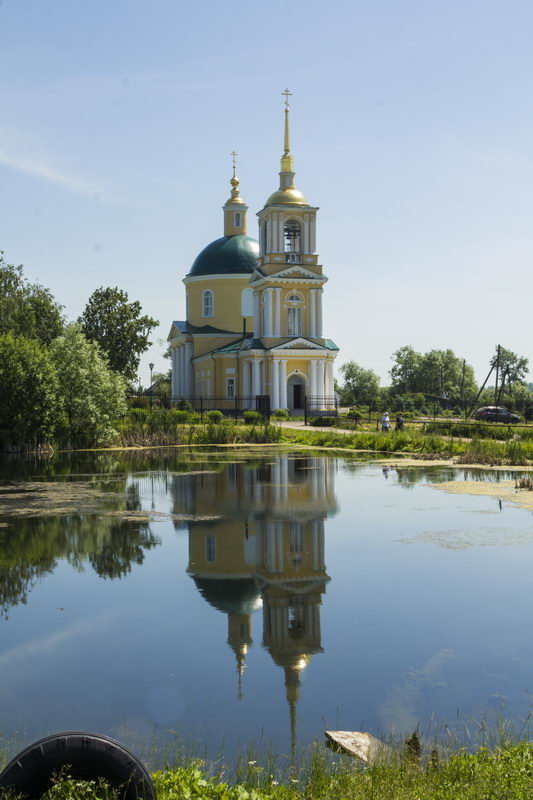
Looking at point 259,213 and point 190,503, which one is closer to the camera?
point 190,503

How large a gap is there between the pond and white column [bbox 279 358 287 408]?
39.1 meters

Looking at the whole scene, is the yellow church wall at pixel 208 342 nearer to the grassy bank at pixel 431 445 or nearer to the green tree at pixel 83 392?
the grassy bank at pixel 431 445

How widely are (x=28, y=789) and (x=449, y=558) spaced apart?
8695mm

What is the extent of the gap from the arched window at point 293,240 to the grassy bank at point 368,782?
5523cm

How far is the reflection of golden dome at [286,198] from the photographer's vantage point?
196 feet

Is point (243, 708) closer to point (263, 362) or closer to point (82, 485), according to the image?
point (82, 485)

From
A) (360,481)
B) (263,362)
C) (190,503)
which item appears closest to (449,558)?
(190,503)

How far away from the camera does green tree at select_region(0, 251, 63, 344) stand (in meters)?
54.0

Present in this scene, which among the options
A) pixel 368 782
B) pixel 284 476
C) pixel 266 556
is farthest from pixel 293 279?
pixel 368 782

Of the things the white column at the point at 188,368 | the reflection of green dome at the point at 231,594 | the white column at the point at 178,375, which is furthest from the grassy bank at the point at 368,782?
the white column at the point at 178,375

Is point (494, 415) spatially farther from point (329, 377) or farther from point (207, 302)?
point (207, 302)

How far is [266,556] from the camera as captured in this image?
12.9m

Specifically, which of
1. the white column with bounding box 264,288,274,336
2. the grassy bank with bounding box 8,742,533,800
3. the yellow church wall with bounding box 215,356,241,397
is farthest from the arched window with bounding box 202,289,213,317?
the grassy bank with bounding box 8,742,533,800

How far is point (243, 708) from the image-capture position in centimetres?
709
